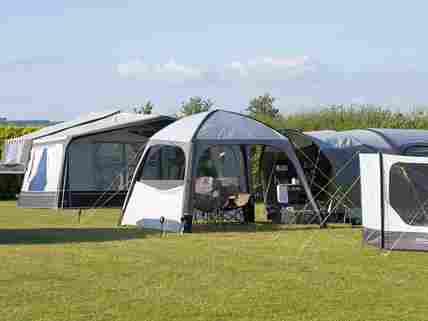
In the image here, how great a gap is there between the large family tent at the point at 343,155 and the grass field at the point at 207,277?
2.18m

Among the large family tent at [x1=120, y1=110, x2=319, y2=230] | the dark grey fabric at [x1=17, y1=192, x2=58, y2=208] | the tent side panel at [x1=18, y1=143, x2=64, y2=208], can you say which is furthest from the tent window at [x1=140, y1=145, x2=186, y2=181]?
the large family tent at [x1=120, y1=110, x2=319, y2=230]

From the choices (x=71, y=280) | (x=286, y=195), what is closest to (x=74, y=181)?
(x=286, y=195)

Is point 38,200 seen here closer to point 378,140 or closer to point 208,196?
point 208,196

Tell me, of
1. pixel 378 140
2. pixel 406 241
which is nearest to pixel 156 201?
pixel 378 140

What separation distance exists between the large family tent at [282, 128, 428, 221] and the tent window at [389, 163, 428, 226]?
3.77m

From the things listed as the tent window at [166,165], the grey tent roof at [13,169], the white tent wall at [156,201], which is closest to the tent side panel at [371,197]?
the white tent wall at [156,201]

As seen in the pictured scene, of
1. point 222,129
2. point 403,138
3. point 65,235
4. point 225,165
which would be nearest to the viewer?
point 65,235

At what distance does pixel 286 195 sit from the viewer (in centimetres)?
1653

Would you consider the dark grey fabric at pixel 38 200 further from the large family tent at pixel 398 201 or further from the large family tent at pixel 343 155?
the large family tent at pixel 398 201

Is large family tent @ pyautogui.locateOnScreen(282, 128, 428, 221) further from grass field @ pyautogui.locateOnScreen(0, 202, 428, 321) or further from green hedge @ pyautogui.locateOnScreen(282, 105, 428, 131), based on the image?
green hedge @ pyautogui.locateOnScreen(282, 105, 428, 131)

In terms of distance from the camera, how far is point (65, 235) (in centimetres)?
1455

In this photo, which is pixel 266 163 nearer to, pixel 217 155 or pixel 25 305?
pixel 217 155

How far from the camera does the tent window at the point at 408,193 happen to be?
40.2ft

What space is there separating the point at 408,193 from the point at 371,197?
0.47 metres
